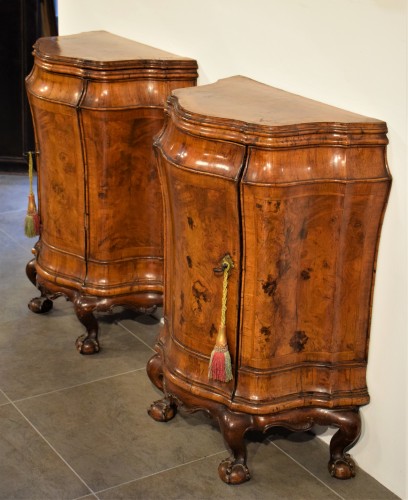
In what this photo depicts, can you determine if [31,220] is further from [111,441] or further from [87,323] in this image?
[111,441]

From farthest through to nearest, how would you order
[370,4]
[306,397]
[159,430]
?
[159,430]
[306,397]
[370,4]

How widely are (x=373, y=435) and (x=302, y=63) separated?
1008 mm

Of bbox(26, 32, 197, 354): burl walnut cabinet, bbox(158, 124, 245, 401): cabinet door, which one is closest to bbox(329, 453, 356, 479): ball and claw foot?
bbox(158, 124, 245, 401): cabinet door

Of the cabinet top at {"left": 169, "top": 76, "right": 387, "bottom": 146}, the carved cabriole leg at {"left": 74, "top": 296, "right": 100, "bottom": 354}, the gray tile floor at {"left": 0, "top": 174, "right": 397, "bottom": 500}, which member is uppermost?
the cabinet top at {"left": 169, "top": 76, "right": 387, "bottom": 146}

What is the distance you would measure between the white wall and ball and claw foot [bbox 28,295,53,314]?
1.10 m

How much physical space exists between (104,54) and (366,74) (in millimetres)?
942

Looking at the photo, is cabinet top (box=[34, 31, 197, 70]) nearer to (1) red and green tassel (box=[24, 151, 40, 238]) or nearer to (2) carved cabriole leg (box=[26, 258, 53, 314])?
(1) red and green tassel (box=[24, 151, 40, 238])

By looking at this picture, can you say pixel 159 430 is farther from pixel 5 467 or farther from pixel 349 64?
pixel 349 64

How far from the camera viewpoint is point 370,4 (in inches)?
94.0

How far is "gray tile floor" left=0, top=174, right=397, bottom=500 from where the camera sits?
8.61 feet

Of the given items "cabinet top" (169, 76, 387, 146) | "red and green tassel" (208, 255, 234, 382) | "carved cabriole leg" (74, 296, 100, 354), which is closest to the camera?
"cabinet top" (169, 76, 387, 146)

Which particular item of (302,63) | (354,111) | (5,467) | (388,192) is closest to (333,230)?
(388,192)

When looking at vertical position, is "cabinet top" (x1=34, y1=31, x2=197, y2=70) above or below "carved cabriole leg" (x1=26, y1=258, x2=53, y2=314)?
above

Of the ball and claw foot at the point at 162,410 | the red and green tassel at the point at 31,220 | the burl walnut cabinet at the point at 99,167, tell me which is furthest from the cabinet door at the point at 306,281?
the red and green tassel at the point at 31,220
